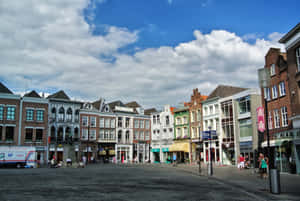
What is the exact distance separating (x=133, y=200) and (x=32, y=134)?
49.3 metres

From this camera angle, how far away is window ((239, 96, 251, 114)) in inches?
1727

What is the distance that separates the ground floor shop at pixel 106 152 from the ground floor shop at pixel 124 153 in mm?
1442

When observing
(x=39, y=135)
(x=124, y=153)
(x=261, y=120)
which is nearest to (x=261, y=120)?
(x=261, y=120)

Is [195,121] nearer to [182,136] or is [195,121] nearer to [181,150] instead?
[182,136]

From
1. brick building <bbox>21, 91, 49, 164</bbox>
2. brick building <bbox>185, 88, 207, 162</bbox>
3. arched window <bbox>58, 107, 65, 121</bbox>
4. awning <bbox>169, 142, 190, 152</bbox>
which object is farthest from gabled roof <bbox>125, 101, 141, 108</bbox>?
brick building <bbox>21, 91, 49, 164</bbox>

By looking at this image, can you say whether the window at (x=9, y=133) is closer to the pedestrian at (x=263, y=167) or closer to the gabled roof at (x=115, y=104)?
the gabled roof at (x=115, y=104)

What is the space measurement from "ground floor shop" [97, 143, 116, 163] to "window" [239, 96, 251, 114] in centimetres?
3175

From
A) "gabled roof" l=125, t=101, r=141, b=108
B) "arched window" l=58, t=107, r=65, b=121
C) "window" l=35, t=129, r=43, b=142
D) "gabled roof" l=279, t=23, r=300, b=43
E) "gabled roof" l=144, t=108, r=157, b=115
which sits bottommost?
"window" l=35, t=129, r=43, b=142

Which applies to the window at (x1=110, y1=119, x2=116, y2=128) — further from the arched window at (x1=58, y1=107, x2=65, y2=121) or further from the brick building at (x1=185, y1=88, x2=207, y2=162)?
the brick building at (x1=185, y1=88, x2=207, y2=162)

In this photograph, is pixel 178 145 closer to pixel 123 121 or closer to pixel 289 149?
pixel 123 121

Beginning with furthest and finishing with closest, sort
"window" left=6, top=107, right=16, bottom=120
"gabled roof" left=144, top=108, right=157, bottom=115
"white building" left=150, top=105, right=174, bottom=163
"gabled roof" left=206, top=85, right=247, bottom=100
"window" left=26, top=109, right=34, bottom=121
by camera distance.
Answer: "gabled roof" left=144, top=108, right=157, bottom=115 < "white building" left=150, top=105, right=174, bottom=163 < "window" left=26, top=109, right=34, bottom=121 < "window" left=6, top=107, right=16, bottom=120 < "gabled roof" left=206, top=85, right=247, bottom=100

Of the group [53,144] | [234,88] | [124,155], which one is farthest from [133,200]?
[124,155]

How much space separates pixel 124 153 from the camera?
72000 mm

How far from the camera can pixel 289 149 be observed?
29.2 m
